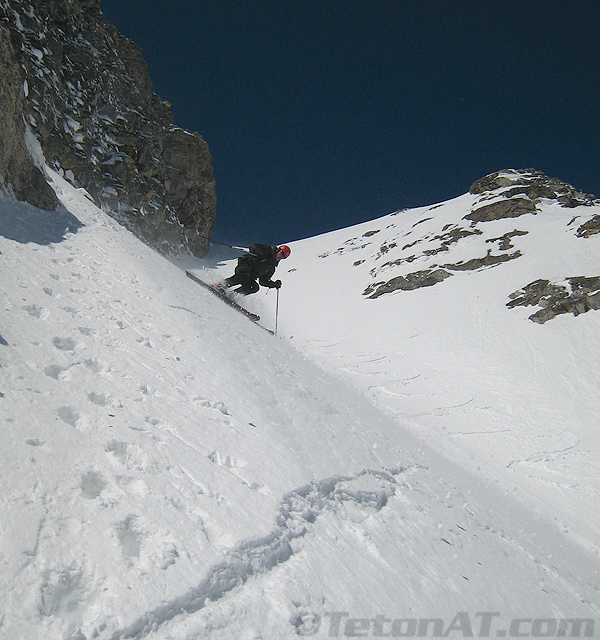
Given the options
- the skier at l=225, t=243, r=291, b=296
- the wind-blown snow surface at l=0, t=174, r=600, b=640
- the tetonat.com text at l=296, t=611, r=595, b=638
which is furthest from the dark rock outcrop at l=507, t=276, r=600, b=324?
the tetonat.com text at l=296, t=611, r=595, b=638

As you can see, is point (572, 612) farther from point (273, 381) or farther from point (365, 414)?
point (273, 381)

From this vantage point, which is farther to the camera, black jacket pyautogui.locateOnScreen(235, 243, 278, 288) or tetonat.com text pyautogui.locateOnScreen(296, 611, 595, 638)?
black jacket pyautogui.locateOnScreen(235, 243, 278, 288)

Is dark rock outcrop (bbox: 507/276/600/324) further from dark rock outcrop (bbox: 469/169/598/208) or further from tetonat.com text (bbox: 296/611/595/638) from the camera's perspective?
dark rock outcrop (bbox: 469/169/598/208)

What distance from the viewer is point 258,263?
13633 mm

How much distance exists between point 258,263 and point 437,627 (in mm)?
11845

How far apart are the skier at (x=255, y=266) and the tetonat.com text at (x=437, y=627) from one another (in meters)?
11.0

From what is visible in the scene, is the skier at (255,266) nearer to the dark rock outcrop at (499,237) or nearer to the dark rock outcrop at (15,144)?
the dark rock outcrop at (15,144)

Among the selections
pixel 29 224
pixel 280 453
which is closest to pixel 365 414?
pixel 280 453

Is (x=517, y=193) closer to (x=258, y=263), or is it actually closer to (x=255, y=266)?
(x=258, y=263)

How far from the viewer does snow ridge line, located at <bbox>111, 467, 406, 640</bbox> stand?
218 cm

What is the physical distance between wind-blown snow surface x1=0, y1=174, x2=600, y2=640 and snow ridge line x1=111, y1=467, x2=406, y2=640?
0.04 ft

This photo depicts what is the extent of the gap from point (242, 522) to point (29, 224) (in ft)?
23.0

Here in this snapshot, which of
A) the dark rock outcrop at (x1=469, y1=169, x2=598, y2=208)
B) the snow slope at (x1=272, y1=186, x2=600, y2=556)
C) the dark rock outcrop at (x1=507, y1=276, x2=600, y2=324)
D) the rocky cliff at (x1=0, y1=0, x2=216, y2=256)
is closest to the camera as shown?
the snow slope at (x1=272, y1=186, x2=600, y2=556)

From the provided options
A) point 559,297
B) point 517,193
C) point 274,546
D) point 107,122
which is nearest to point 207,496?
point 274,546
